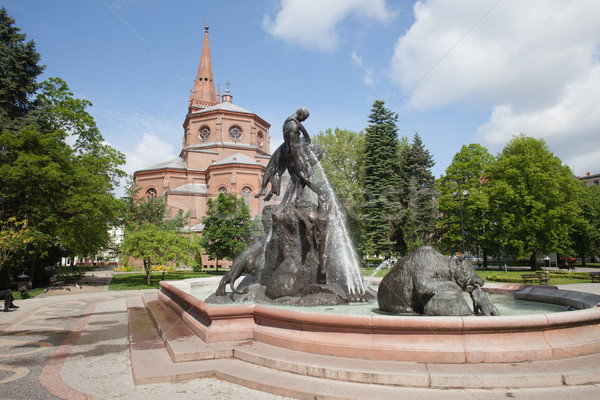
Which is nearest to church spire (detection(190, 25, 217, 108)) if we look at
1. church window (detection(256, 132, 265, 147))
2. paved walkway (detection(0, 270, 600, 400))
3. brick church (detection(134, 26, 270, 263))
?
brick church (detection(134, 26, 270, 263))

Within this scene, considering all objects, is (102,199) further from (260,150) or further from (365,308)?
(260,150)

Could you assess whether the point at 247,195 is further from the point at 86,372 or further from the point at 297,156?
the point at 86,372

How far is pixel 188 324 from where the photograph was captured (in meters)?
7.35

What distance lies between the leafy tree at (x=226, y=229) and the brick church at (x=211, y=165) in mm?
12362

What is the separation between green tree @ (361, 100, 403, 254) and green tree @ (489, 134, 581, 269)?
29.8ft

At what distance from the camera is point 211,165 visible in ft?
163

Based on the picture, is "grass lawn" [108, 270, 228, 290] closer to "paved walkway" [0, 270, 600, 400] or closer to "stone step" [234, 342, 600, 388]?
"paved walkway" [0, 270, 600, 400]

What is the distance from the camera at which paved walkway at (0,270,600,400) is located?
387cm

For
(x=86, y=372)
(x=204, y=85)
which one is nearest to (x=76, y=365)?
(x=86, y=372)

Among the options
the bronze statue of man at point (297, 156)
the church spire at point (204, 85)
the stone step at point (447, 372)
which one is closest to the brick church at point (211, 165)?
the church spire at point (204, 85)

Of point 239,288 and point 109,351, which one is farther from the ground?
point 239,288

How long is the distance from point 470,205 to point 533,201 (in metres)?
4.90

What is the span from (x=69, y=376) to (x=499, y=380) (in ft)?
18.7

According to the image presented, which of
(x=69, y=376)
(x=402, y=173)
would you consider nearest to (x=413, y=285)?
(x=69, y=376)
